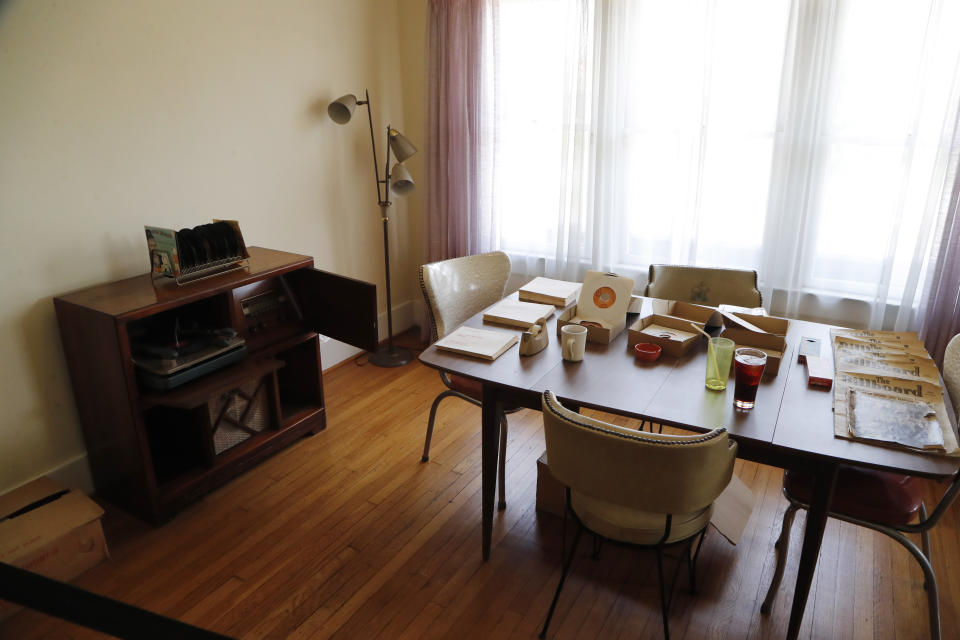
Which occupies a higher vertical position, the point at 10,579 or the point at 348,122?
the point at 348,122

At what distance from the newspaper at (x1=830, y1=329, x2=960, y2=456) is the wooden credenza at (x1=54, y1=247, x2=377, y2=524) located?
66.6 inches

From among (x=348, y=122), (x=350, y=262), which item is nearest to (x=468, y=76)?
(x=348, y=122)

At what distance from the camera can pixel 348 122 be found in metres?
3.48

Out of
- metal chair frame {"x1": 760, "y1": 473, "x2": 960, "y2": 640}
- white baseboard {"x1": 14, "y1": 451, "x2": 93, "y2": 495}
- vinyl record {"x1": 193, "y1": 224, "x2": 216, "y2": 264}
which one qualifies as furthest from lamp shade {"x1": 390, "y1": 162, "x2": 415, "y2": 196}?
metal chair frame {"x1": 760, "y1": 473, "x2": 960, "y2": 640}

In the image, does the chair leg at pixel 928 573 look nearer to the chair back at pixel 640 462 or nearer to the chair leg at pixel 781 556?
the chair leg at pixel 781 556

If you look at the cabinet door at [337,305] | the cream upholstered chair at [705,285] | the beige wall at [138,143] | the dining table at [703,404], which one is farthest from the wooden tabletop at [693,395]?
the beige wall at [138,143]

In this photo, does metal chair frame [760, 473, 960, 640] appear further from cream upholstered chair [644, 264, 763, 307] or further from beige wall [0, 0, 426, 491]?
beige wall [0, 0, 426, 491]

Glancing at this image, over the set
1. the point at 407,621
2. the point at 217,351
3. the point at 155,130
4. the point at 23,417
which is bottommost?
the point at 407,621

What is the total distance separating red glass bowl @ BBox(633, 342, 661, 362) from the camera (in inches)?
78.4

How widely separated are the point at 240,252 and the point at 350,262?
118cm

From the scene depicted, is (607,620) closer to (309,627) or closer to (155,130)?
(309,627)

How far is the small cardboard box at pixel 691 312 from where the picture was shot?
2.19 m

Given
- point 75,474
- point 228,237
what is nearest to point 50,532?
point 75,474

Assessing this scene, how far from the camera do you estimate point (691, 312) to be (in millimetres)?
2248
